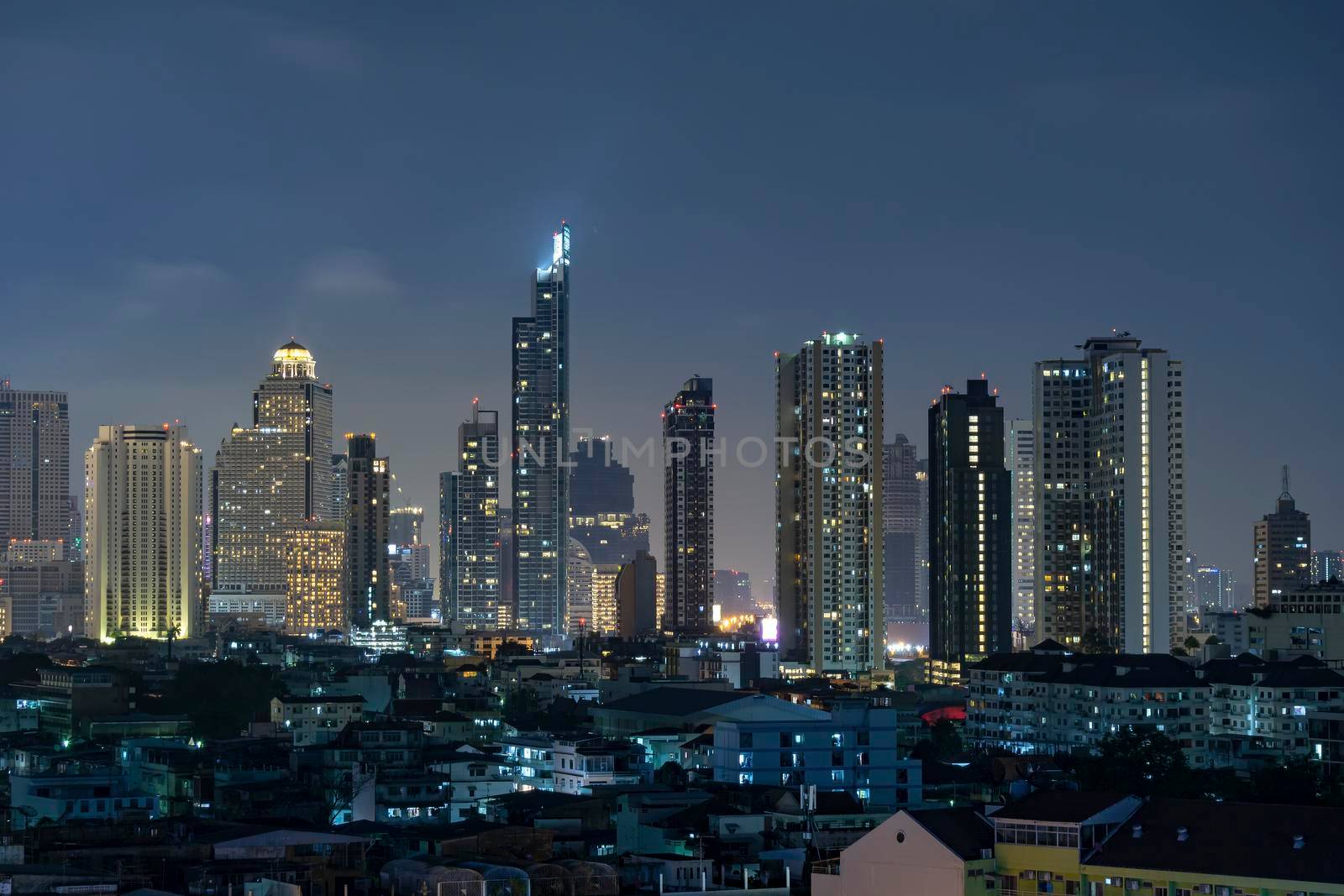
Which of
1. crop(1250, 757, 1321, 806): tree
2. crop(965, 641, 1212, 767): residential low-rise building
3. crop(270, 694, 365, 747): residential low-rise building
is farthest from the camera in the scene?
crop(270, 694, 365, 747): residential low-rise building

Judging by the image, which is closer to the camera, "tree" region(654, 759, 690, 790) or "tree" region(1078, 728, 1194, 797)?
"tree" region(654, 759, 690, 790)

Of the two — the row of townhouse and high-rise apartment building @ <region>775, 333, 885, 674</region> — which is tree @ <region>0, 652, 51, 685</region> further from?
the row of townhouse

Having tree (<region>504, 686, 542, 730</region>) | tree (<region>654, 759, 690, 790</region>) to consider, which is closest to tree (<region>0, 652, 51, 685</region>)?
tree (<region>504, 686, 542, 730</region>)

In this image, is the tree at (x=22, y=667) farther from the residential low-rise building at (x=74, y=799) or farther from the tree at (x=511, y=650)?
the residential low-rise building at (x=74, y=799)

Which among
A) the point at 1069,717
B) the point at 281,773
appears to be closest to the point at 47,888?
the point at 281,773

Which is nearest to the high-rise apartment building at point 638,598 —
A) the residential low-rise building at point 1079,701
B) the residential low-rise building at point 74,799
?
the residential low-rise building at point 1079,701

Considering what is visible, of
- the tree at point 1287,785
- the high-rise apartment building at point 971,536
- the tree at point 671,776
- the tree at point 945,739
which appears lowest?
the tree at point 945,739
